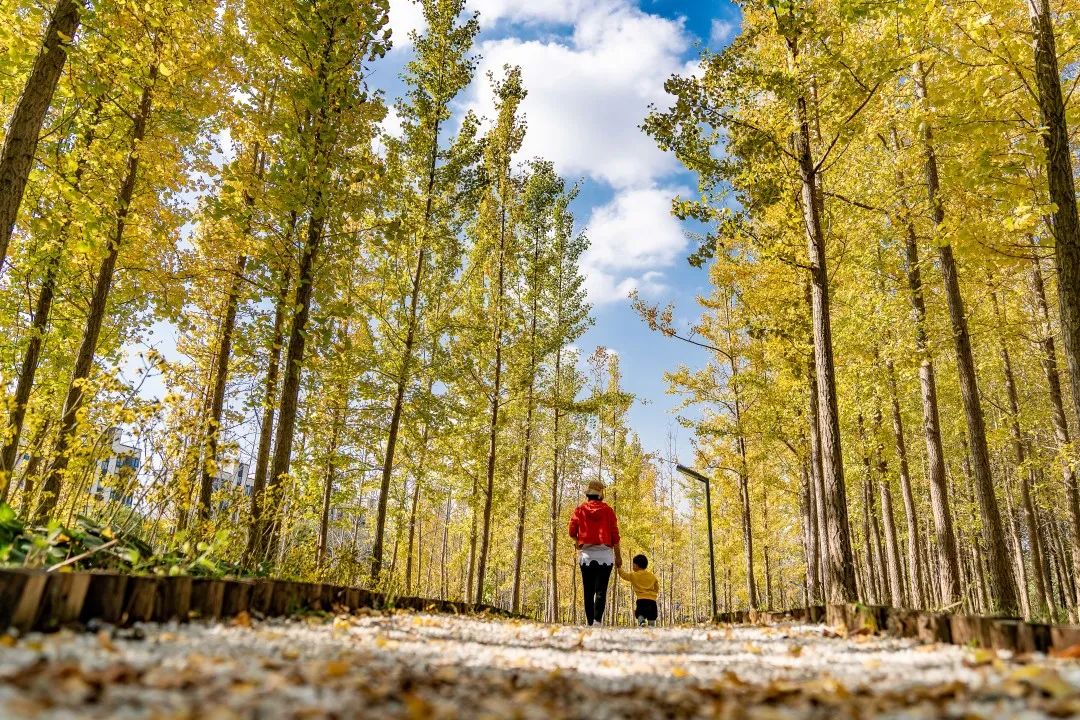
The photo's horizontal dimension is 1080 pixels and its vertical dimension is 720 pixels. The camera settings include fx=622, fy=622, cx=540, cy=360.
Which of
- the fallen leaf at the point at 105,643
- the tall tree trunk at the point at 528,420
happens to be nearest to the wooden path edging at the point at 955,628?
the fallen leaf at the point at 105,643

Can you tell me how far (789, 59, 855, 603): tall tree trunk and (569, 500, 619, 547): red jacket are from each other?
2.53 m

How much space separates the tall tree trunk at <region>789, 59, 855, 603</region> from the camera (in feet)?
22.4

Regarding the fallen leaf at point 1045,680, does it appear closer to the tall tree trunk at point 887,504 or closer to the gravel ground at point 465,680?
the gravel ground at point 465,680

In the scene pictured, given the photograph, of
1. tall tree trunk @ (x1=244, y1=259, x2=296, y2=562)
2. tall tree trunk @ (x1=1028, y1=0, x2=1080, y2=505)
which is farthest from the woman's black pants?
tall tree trunk @ (x1=1028, y1=0, x2=1080, y2=505)

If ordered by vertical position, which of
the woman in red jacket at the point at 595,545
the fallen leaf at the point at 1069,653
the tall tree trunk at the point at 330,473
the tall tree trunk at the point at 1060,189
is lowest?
the fallen leaf at the point at 1069,653

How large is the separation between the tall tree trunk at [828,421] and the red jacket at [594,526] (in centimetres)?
253

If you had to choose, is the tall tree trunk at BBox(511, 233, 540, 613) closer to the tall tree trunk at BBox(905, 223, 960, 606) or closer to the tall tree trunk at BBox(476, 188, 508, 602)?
the tall tree trunk at BBox(476, 188, 508, 602)

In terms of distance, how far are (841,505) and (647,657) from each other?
4413 mm

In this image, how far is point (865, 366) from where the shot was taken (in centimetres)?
1212

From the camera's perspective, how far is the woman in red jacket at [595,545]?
802 cm

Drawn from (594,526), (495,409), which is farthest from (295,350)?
(495,409)

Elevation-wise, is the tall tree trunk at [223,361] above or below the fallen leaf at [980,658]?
above

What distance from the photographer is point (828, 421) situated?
24.2 ft

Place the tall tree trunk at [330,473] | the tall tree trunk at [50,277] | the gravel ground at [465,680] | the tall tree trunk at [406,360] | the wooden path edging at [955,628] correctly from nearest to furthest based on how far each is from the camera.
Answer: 1. the gravel ground at [465,680]
2. the wooden path edging at [955,628]
3. the tall tree trunk at [50,277]
4. the tall tree trunk at [406,360]
5. the tall tree trunk at [330,473]
